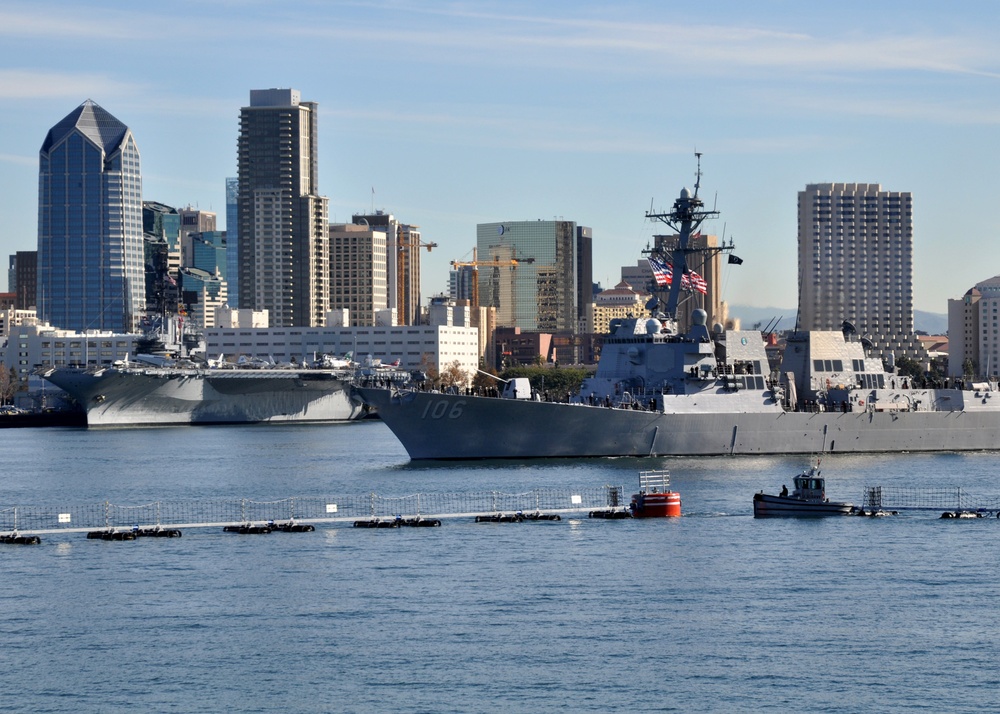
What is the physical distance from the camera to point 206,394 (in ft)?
418

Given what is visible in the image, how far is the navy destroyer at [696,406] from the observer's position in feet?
200

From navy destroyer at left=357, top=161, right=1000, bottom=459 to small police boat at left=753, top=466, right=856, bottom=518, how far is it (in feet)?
A: 51.0

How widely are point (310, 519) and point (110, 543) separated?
6.38m

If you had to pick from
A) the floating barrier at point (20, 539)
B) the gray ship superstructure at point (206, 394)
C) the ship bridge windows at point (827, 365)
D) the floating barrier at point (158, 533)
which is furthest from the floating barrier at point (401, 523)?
the gray ship superstructure at point (206, 394)

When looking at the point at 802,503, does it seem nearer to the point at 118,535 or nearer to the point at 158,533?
the point at 158,533

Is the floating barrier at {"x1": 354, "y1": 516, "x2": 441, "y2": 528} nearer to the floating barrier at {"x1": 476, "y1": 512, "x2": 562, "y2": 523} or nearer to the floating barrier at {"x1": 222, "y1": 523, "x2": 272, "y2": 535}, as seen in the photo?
the floating barrier at {"x1": 476, "y1": 512, "x2": 562, "y2": 523}

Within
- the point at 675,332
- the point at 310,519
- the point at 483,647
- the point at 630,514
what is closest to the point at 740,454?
the point at 675,332

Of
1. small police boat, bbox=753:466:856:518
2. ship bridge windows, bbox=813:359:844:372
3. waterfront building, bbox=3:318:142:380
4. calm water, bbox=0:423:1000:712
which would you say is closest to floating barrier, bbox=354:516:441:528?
calm water, bbox=0:423:1000:712

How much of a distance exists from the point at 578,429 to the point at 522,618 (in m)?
29.6

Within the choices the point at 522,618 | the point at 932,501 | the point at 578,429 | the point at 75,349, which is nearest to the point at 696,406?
the point at 578,429

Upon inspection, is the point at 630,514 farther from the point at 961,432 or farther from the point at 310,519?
the point at 961,432

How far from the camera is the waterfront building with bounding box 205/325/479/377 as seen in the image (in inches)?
7495

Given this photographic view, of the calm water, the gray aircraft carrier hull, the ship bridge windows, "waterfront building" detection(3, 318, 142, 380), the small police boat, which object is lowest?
the calm water

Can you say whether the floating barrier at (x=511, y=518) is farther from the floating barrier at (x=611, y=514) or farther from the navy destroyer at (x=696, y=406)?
the navy destroyer at (x=696, y=406)
